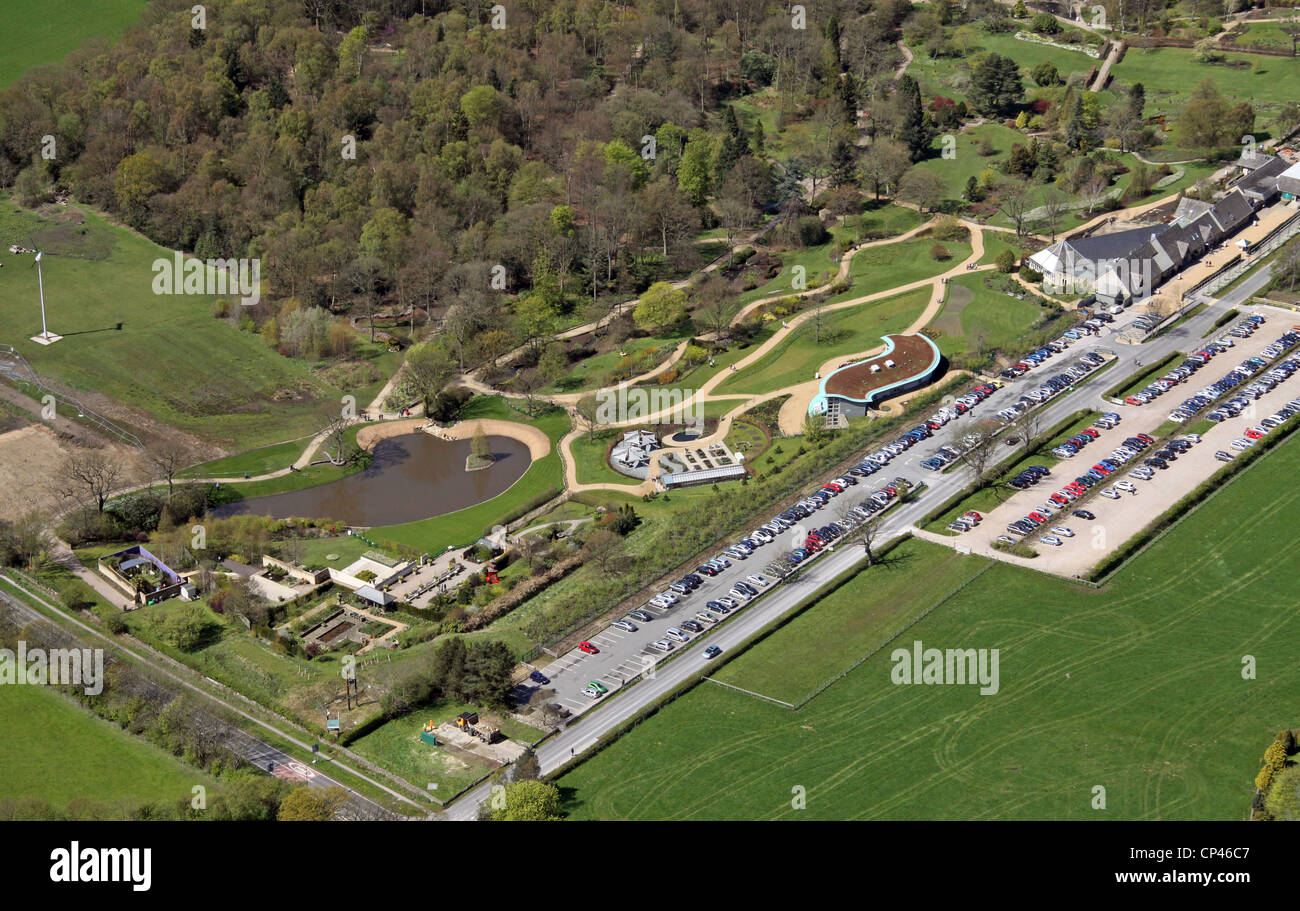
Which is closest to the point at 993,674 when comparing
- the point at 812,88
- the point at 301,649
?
the point at 301,649

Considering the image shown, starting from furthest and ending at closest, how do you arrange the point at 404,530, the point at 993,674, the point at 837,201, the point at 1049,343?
the point at 837,201
the point at 1049,343
the point at 404,530
the point at 993,674

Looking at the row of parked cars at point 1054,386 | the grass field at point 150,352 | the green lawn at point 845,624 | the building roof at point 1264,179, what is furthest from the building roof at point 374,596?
the building roof at point 1264,179

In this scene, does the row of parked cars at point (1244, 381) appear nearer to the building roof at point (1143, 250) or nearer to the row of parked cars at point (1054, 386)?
the row of parked cars at point (1054, 386)

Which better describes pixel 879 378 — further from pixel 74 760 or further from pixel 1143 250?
pixel 74 760

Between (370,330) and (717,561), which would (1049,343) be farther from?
(370,330)

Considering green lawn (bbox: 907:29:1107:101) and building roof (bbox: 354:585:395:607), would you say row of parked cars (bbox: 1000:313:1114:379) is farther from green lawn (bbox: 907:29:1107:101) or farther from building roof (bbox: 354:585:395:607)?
green lawn (bbox: 907:29:1107:101)

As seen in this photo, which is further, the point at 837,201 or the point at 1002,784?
the point at 837,201

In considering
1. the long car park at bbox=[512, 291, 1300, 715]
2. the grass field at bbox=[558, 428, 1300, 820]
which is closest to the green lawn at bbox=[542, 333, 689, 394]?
the long car park at bbox=[512, 291, 1300, 715]
